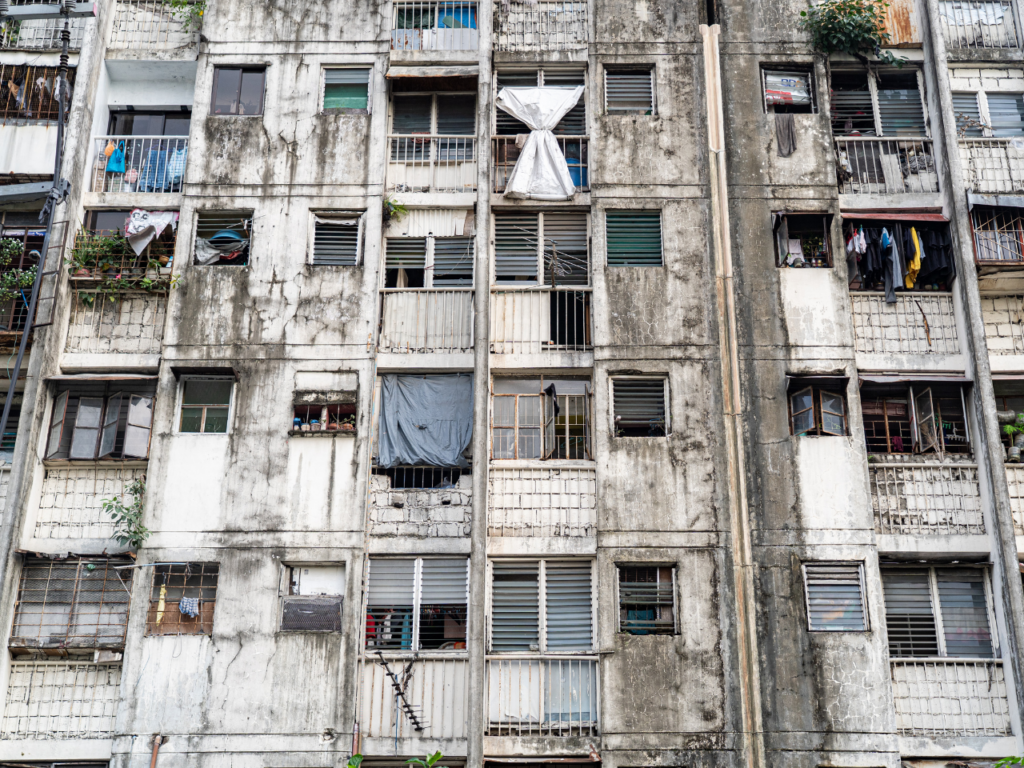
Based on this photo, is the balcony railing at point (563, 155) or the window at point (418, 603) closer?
the window at point (418, 603)

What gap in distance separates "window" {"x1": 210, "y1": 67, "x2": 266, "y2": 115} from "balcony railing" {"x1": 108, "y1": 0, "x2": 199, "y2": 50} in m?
0.99

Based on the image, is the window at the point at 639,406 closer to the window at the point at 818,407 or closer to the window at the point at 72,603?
the window at the point at 818,407

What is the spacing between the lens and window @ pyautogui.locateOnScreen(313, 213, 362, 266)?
18.9 metres

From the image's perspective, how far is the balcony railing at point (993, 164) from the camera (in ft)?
62.2

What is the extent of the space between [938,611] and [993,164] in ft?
25.3

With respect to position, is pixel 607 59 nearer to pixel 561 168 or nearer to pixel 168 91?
pixel 561 168

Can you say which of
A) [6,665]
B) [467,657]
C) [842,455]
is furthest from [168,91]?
[842,455]

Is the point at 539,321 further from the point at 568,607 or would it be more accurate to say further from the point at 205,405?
the point at 205,405

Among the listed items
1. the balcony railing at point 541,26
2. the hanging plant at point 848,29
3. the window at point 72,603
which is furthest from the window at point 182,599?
the hanging plant at point 848,29

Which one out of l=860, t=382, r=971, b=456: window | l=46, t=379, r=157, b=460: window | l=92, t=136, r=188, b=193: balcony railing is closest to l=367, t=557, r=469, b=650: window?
l=46, t=379, r=157, b=460: window

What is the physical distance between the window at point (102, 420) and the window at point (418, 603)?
4.35 meters

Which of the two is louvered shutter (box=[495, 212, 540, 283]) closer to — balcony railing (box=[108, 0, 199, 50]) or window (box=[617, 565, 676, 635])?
window (box=[617, 565, 676, 635])

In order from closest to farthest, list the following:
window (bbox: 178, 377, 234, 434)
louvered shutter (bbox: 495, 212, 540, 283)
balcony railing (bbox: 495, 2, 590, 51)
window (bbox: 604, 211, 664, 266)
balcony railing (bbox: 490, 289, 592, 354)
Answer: window (bbox: 178, 377, 234, 434)
balcony railing (bbox: 490, 289, 592, 354)
window (bbox: 604, 211, 664, 266)
louvered shutter (bbox: 495, 212, 540, 283)
balcony railing (bbox: 495, 2, 590, 51)

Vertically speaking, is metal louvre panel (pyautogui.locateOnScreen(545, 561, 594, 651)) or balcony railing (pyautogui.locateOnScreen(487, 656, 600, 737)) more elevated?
metal louvre panel (pyautogui.locateOnScreen(545, 561, 594, 651))
